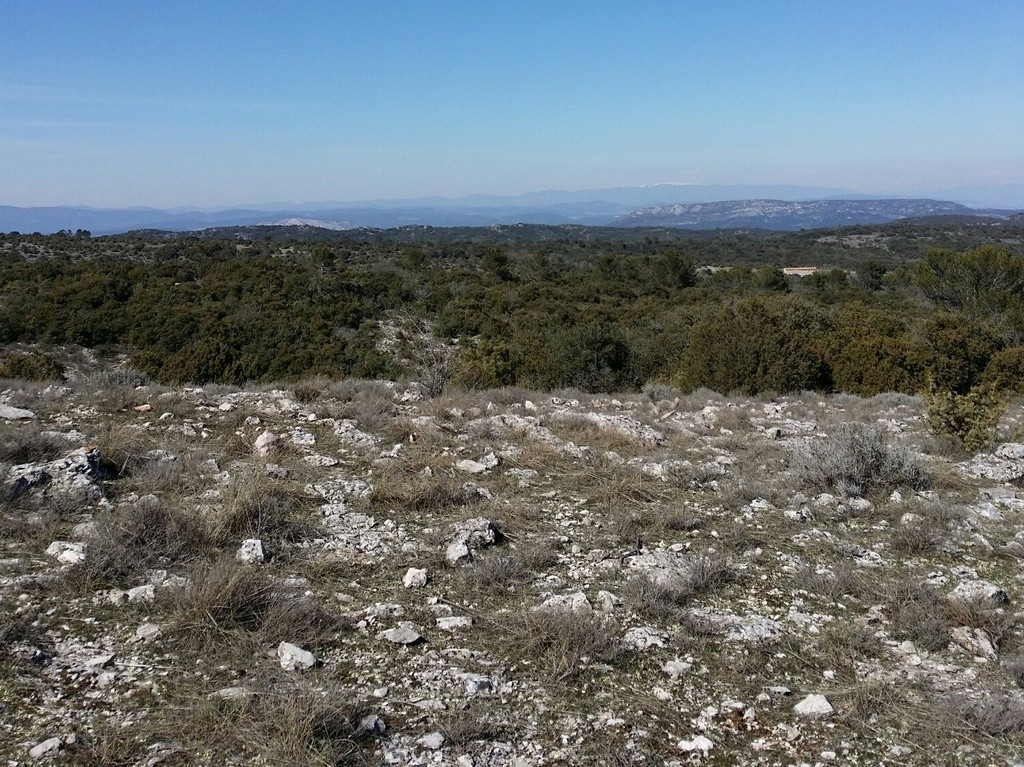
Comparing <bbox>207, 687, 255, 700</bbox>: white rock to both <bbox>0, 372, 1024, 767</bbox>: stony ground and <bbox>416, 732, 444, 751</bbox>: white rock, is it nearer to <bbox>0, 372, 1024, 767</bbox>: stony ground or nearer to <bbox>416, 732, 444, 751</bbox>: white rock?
<bbox>0, 372, 1024, 767</bbox>: stony ground

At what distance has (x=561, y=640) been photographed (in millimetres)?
3125

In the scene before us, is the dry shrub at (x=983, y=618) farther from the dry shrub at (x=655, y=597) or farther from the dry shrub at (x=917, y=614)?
the dry shrub at (x=655, y=597)

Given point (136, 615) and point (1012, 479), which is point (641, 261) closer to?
point (1012, 479)

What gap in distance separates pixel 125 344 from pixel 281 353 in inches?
316

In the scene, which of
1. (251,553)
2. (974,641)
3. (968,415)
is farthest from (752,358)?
(251,553)

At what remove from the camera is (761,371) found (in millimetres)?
14570

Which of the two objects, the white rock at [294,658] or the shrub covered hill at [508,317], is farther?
the shrub covered hill at [508,317]

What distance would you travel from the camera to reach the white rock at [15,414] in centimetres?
655

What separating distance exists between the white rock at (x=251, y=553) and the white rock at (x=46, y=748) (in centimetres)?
152

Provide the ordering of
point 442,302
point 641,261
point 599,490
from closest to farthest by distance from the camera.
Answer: point 599,490 < point 442,302 < point 641,261

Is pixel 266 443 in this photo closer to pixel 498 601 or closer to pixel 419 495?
pixel 419 495

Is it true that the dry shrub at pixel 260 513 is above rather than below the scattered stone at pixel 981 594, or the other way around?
above

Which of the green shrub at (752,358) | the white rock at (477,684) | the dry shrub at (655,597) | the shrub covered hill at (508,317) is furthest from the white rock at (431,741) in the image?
the green shrub at (752,358)

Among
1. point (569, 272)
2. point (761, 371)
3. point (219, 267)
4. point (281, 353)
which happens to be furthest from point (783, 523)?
point (569, 272)
